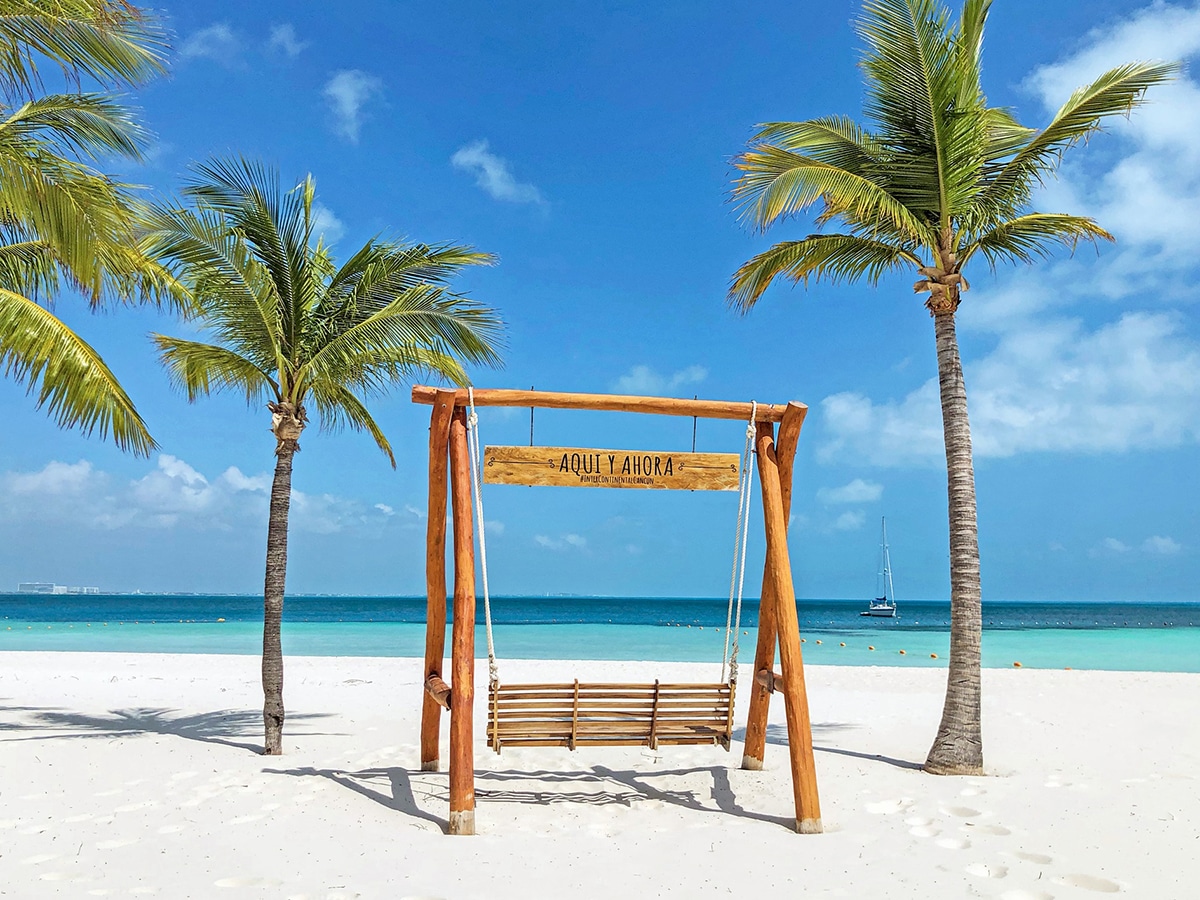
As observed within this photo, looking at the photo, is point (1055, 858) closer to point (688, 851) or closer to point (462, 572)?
point (688, 851)

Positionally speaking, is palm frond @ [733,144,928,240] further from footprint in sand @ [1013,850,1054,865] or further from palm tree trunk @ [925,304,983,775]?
footprint in sand @ [1013,850,1054,865]

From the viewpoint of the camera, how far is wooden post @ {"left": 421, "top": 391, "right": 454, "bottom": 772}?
617 cm

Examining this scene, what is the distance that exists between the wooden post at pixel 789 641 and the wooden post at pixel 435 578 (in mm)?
2353

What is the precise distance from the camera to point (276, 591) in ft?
25.1

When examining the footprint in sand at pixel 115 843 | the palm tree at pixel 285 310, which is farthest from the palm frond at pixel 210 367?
the footprint in sand at pixel 115 843

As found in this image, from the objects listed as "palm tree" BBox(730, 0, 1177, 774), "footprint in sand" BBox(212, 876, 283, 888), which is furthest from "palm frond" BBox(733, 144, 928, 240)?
"footprint in sand" BBox(212, 876, 283, 888)

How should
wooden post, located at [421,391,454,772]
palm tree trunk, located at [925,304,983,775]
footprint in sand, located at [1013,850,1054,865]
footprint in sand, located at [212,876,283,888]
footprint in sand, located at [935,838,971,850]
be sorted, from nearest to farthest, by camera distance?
footprint in sand, located at [212,876,283,888] < footprint in sand, located at [1013,850,1054,865] < footprint in sand, located at [935,838,971,850] < wooden post, located at [421,391,454,772] < palm tree trunk, located at [925,304,983,775]

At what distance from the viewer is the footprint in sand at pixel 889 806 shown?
230 inches

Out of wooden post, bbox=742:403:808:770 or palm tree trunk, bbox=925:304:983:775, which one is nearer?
wooden post, bbox=742:403:808:770

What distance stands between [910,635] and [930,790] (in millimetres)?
34689

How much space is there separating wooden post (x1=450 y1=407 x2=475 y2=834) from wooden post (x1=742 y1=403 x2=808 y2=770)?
2.09 meters

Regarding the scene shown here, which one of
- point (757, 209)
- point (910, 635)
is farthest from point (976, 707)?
point (910, 635)

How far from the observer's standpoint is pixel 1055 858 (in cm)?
473

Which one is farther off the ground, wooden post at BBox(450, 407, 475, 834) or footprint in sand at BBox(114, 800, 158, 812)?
wooden post at BBox(450, 407, 475, 834)
